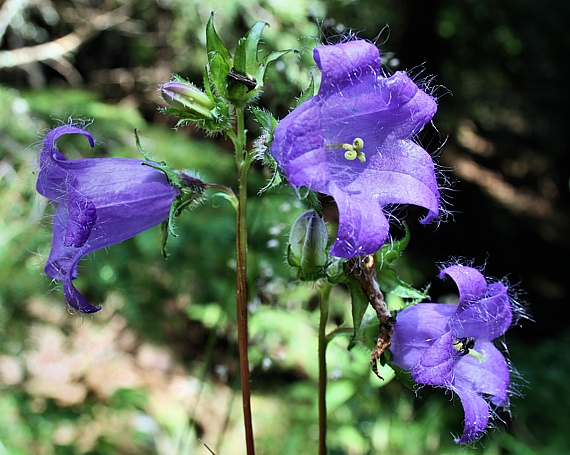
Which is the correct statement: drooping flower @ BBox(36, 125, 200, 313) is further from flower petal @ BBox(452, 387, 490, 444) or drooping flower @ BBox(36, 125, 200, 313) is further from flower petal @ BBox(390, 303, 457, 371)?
flower petal @ BBox(452, 387, 490, 444)

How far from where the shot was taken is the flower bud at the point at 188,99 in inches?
50.1

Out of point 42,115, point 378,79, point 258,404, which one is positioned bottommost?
point 258,404

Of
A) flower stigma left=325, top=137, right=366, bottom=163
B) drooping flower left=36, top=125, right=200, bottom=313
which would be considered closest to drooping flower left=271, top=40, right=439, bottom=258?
flower stigma left=325, top=137, right=366, bottom=163

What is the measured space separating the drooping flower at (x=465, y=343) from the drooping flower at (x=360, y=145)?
241 millimetres

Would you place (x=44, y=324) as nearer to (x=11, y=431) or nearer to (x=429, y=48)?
(x=11, y=431)

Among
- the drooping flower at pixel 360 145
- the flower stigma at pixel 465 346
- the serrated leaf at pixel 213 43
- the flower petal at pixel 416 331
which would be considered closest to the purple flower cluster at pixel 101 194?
the serrated leaf at pixel 213 43

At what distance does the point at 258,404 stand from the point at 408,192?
11.8 ft

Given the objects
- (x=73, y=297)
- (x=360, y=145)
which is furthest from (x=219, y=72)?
(x=73, y=297)

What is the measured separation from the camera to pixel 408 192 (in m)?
1.24

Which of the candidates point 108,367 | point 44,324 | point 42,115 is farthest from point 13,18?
point 108,367

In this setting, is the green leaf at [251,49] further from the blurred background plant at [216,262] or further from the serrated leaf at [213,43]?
the blurred background plant at [216,262]

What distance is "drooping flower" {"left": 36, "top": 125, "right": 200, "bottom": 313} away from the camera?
1.34 m

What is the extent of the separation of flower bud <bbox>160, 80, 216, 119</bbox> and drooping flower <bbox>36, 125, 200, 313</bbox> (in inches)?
6.3

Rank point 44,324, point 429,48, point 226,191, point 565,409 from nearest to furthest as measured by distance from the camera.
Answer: point 226,191 → point 44,324 → point 565,409 → point 429,48
